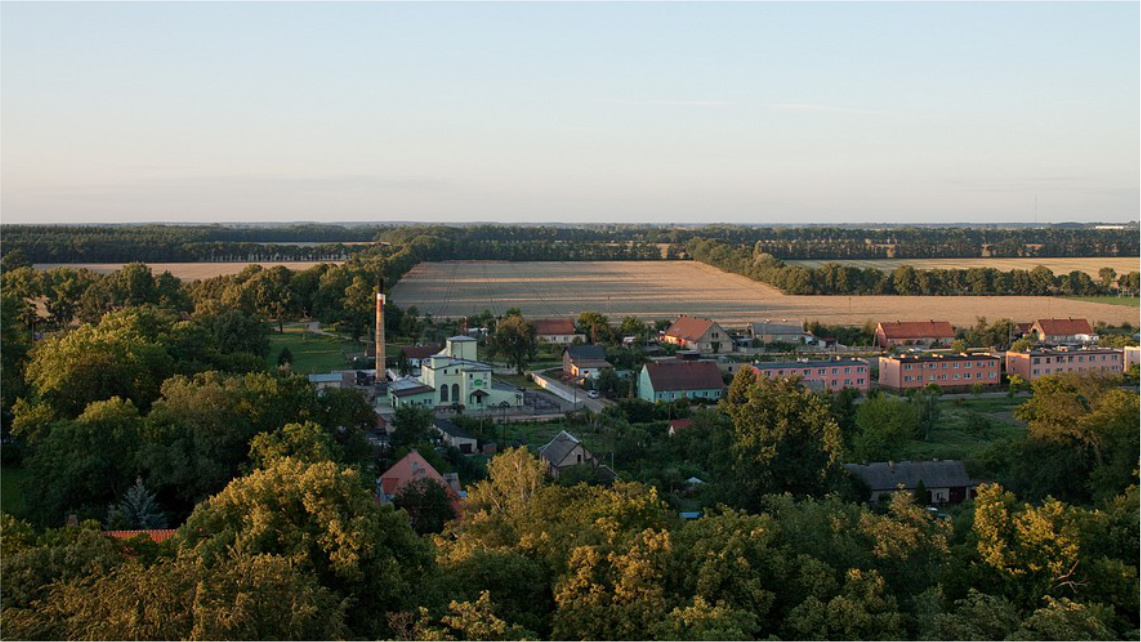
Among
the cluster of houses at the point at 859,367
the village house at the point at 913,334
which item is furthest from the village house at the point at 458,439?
the village house at the point at 913,334

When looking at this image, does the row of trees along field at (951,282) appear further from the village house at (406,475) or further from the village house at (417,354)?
the village house at (406,475)

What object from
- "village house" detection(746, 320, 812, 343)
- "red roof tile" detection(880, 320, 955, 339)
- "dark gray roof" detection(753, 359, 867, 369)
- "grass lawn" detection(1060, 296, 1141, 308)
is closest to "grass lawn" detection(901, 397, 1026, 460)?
"dark gray roof" detection(753, 359, 867, 369)

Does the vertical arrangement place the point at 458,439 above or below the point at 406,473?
below

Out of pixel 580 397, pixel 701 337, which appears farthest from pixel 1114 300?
pixel 580 397

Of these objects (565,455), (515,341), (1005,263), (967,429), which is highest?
(1005,263)

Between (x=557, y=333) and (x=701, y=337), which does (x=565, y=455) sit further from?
(x=557, y=333)

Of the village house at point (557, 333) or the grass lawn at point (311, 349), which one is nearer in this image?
the grass lawn at point (311, 349)

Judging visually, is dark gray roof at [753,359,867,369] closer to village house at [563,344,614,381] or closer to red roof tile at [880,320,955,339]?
village house at [563,344,614,381]
